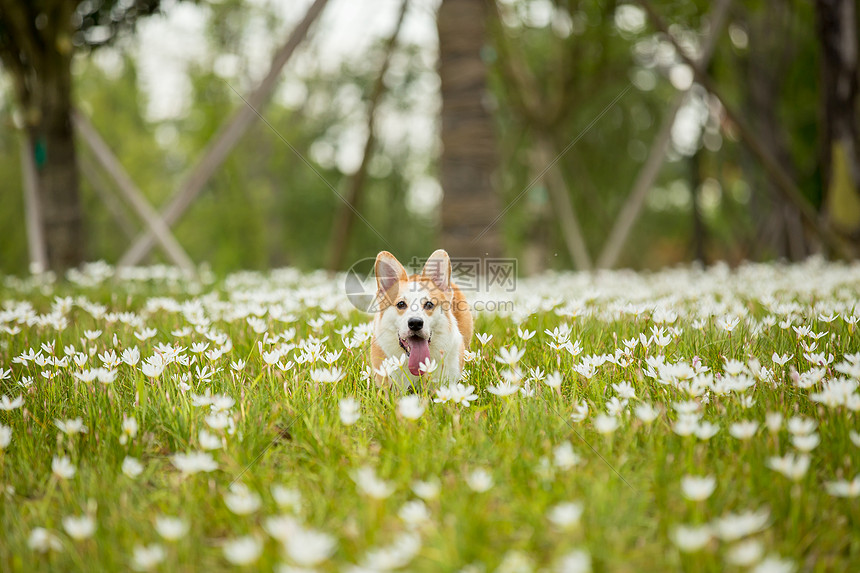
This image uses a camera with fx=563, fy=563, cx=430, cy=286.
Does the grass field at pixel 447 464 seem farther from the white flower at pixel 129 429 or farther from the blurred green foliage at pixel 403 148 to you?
the blurred green foliage at pixel 403 148

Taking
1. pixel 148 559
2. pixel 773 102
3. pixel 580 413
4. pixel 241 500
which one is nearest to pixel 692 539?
pixel 580 413

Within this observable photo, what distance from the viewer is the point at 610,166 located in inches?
652

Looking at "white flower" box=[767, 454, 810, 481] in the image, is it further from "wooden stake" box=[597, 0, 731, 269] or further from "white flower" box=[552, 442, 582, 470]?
"wooden stake" box=[597, 0, 731, 269]

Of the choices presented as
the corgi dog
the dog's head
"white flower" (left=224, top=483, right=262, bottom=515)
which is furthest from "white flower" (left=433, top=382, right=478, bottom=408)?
"white flower" (left=224, top=483, right=262, bottom=515)

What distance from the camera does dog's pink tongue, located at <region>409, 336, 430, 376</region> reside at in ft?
10.9

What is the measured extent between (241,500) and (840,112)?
36.2 feet

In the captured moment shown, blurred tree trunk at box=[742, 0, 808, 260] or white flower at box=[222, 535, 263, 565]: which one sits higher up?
blurred tree trunk at box=[742, 0, 808, 260]

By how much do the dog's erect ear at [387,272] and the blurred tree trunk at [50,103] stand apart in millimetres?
6425

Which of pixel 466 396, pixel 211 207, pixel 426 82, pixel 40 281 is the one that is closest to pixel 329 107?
pixel 426 82

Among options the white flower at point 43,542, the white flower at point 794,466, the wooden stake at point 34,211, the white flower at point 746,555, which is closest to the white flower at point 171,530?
the white flower at point 43,542

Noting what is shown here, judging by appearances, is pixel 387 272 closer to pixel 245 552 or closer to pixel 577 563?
pixel 245 552

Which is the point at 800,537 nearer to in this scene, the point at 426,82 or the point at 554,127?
the point at 554,127

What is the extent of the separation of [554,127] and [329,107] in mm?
7849

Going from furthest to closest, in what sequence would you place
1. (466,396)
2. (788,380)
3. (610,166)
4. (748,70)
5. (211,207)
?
(211,207) < (610,166) < (748,70) < (788,380) < (466,396)
